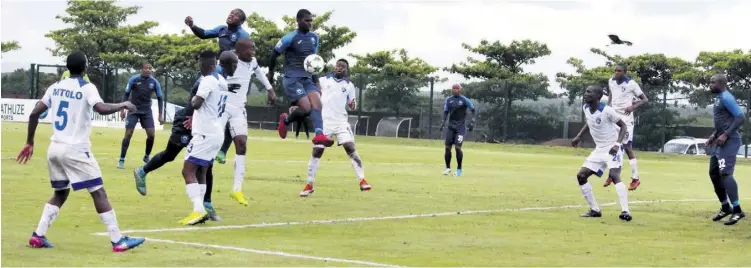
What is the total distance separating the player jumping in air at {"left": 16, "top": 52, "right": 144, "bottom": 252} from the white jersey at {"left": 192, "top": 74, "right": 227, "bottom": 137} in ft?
7.47

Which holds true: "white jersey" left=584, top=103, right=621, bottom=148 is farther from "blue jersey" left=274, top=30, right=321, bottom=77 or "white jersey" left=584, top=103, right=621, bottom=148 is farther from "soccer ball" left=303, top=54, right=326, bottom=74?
"blue jersey" left=274, top=30, right=321, bottom=77

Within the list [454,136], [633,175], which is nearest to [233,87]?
[633,175]

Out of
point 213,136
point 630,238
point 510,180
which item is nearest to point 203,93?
point 213,136

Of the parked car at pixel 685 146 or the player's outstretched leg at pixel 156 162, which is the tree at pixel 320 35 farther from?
the player's outstretched leg at pixel 156 162

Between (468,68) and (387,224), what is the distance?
45.5m

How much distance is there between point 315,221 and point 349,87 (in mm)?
5810

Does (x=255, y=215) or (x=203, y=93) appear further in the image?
(x=255, y=215)

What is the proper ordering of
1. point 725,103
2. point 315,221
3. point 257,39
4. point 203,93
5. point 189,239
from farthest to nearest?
1. point 257,39
2. point 725,103
3. point 315,221
4. point 203,93
5. point 189,239

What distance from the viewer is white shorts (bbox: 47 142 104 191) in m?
11.3

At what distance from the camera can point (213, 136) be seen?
543 inches

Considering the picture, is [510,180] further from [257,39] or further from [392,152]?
[257,39]

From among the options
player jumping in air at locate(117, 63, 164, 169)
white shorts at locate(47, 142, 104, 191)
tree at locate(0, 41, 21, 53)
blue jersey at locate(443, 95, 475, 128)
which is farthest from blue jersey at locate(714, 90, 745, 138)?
tree at locate(0, 41, 21, 53)

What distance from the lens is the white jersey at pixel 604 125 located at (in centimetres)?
1673

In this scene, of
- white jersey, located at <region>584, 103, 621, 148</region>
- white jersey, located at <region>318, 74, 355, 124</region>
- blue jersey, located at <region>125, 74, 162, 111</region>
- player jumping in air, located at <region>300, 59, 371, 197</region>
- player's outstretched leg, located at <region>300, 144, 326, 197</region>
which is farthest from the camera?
blue jersey, located at <region>125, 74, 162, 111</region>
